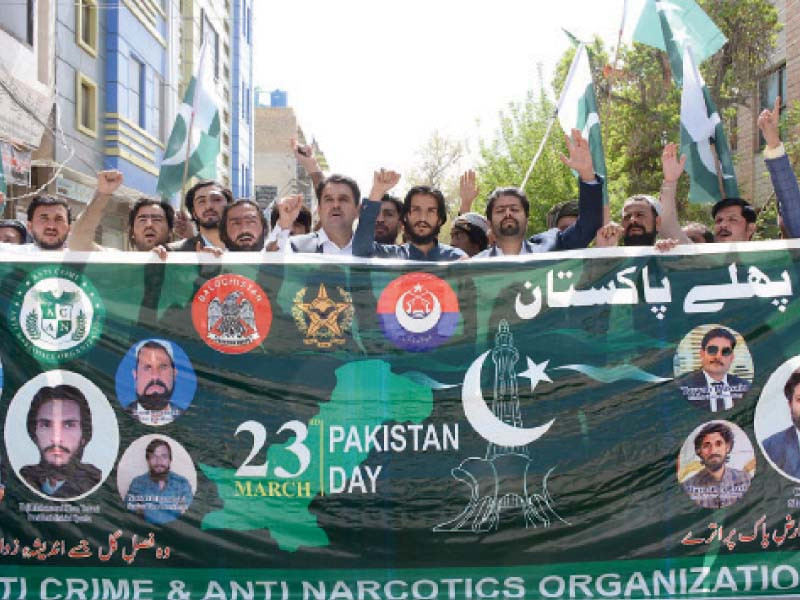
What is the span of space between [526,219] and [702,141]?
2.29 metres

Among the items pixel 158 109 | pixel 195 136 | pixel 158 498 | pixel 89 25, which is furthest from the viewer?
pixel 158 109

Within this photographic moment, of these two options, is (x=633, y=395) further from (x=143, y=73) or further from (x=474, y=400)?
(x=143, y=73)

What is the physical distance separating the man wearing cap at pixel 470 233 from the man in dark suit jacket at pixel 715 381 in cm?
220

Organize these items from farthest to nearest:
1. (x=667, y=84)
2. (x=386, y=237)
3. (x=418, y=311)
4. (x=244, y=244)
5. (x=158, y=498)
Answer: (x=667, y=84) → (x=386, y=237) → (x=244, y=244) → (x=418, y=311) → (x=158, y=498)

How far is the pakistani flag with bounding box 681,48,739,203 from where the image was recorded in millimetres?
6891

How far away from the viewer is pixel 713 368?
4.72 meters

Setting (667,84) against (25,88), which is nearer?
(25,88)

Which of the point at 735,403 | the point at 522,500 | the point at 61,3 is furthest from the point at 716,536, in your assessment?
the point at 61,3

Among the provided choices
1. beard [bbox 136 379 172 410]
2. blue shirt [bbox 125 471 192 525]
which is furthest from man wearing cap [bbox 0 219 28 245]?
blue shirt [bbox 125 471 192 525]

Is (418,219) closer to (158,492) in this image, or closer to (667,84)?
(158,492)

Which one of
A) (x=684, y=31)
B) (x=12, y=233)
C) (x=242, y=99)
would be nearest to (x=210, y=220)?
(x=12, y=233)

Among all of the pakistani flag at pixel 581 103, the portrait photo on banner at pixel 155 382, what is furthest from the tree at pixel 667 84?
the portrait photo on banner at pixel 155 382

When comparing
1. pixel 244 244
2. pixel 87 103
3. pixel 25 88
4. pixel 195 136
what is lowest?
pixel 244 244

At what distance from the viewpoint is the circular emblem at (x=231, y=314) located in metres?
4.73
